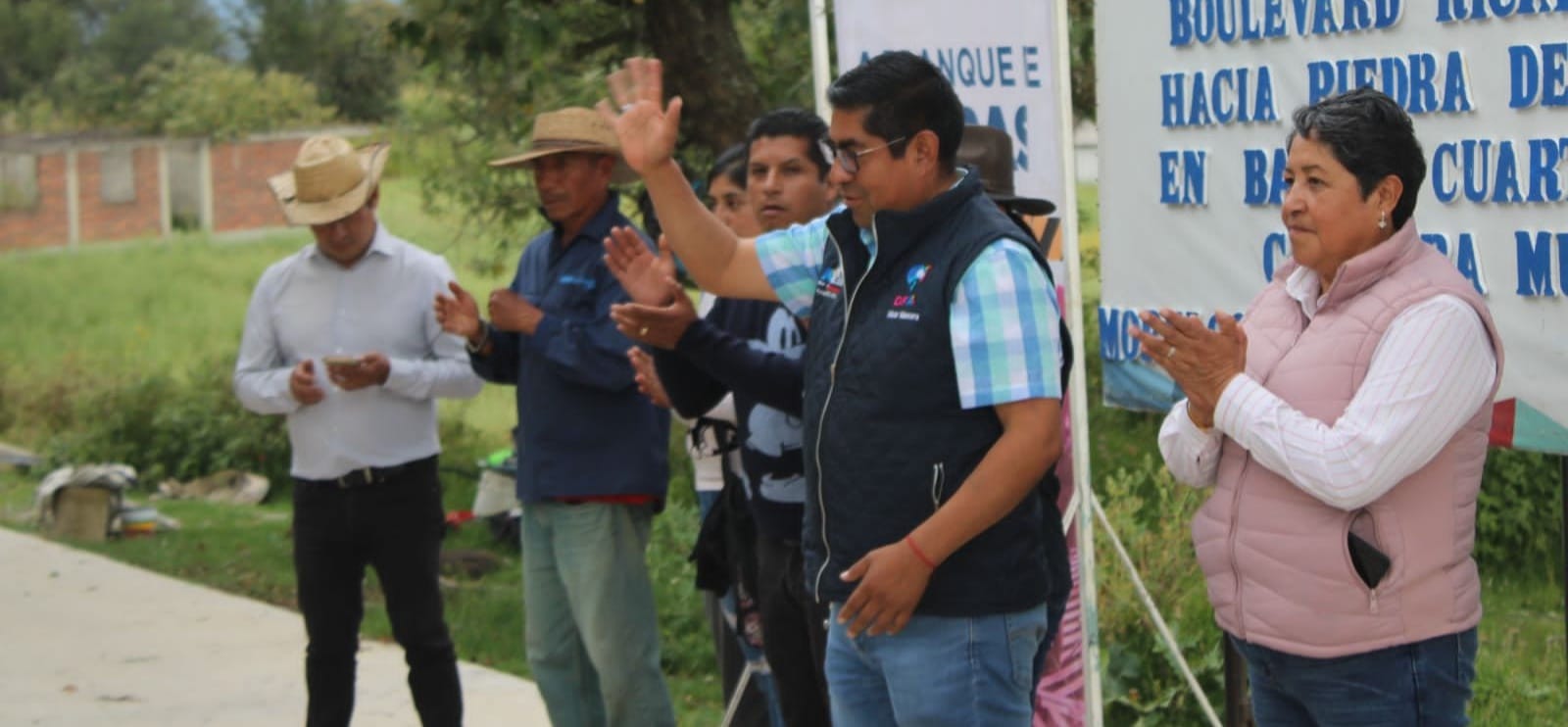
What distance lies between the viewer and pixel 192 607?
8.73 m

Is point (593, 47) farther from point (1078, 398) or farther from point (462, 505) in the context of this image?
point (1078, 398)

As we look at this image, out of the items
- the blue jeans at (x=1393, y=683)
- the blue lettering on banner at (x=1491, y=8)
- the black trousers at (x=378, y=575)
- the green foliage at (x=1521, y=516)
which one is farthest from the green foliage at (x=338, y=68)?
the blue jeans at (x=1393, y=683)

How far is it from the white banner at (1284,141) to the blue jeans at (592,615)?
1.38 meters

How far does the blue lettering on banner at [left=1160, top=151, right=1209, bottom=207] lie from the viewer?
182 inches

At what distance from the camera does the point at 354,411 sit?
540 cm

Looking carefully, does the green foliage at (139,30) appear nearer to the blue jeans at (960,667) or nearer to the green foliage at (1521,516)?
the green foliage at (1521,516)

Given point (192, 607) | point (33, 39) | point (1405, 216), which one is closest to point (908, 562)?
point (1405, 216)

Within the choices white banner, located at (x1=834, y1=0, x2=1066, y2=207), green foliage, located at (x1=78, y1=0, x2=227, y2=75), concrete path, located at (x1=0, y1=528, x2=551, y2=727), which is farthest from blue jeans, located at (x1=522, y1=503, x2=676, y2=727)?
green foliage, located at (x1=78, y1=0, x2=227, y2=75)

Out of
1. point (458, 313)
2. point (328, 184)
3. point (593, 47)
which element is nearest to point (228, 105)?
point (593, 47)

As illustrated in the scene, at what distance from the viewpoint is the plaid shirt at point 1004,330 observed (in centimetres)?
321

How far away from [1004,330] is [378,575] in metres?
2.75

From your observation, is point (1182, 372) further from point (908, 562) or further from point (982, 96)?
point (982, 96)

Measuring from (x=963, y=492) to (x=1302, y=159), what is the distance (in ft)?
2.69

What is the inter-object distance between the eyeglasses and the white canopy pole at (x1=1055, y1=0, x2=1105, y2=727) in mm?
1403
